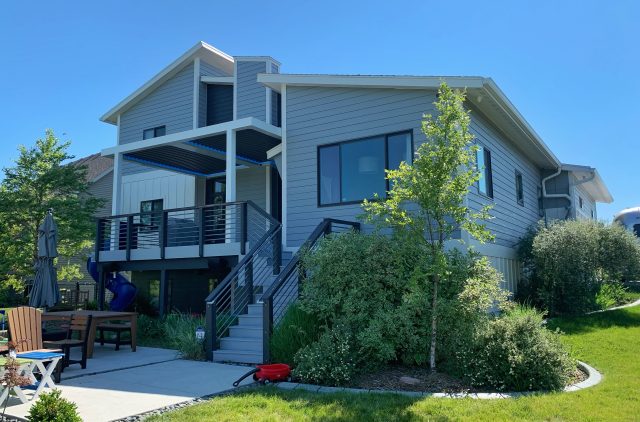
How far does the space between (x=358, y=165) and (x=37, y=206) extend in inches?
561

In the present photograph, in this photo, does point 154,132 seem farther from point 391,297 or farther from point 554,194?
point 554,194

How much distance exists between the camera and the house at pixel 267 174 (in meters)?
10.7

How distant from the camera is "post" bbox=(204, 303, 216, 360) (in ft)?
29.8

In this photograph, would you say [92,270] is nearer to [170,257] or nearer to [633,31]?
[170,257]

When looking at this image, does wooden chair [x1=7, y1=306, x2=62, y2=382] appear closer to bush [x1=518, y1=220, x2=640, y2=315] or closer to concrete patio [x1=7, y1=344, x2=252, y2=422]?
concrete patio [x1=7, y1=344, x2=252, y2=422]

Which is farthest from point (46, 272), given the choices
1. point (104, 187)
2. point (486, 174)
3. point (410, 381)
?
point (104, 187)

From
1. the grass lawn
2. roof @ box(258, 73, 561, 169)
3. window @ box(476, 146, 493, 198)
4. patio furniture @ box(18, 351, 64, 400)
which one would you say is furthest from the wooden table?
window @ box(476, 146, 493, 198)

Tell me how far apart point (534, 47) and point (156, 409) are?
41.7 ft

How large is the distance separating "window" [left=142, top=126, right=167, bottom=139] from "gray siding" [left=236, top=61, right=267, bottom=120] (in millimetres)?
3754

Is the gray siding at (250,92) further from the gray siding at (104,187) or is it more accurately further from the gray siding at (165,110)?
the gray siding at (104,187)

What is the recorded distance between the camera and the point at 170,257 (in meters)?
13.3

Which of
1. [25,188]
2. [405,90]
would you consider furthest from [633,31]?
[25,188]

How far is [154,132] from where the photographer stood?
1877 centimetres

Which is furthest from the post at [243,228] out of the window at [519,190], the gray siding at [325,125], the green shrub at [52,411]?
the window at [519,190]
